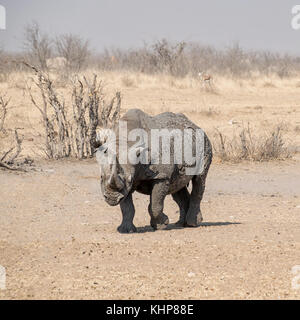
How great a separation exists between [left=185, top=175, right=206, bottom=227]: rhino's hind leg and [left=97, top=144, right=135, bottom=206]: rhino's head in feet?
5.01

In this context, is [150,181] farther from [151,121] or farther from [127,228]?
[151,121]

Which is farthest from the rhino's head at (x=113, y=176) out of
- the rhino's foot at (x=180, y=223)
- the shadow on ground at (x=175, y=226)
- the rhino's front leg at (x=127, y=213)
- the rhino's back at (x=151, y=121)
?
the rhino's foot at (x=180, y=223)

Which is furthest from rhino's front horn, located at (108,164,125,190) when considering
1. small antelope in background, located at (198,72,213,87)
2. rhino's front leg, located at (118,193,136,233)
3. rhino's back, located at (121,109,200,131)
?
small antelope in background, located at (198,72,213,87)

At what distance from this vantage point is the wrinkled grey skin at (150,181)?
7.23 meters

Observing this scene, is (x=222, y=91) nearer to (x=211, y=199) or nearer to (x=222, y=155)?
(x=222, y=155)

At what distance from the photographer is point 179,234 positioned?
7938 millimetres

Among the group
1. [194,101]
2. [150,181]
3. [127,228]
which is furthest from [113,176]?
[194,101]

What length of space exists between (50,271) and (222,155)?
8681 mm

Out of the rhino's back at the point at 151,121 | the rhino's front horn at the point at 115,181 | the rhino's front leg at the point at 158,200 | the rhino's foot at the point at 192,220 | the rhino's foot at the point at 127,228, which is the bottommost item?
the rhino's foot at the point at 192,220

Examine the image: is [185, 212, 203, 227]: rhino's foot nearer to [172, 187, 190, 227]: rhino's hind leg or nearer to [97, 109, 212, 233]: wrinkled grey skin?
[97, 109, 212, 233]: wrinkled grey skin

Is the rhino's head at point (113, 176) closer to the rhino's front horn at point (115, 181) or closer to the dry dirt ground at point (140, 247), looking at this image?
the rhino's front horn at point (115, 181)

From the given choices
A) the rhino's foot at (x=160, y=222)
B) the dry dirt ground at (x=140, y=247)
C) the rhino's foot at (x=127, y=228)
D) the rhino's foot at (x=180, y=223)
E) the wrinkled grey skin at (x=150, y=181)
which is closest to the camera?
the dry dirt ground at (x=140, y=247)

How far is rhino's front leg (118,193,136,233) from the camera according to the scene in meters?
7.87

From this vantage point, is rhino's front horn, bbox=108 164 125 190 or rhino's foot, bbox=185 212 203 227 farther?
rhino's foot, bbox=185 212 203 227
